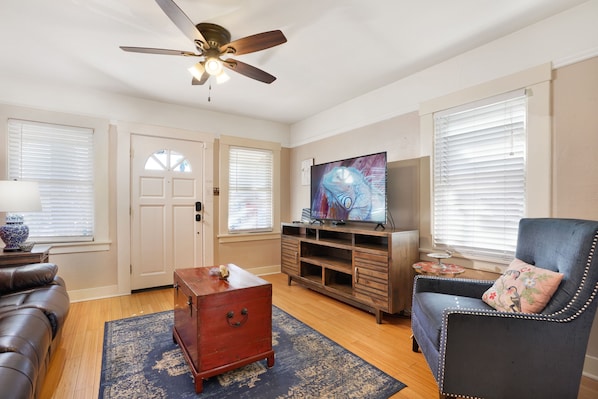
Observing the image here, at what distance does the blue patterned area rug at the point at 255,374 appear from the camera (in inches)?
66.8

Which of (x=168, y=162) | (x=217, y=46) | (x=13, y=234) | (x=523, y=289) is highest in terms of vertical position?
(x=217, y=46)

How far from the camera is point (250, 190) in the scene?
4461 mm

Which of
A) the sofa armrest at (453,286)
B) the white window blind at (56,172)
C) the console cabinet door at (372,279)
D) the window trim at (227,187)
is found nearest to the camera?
the sofa armrest at (453,286)

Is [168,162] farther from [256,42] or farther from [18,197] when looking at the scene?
[256,42]

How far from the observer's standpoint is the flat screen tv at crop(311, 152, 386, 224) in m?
2.92

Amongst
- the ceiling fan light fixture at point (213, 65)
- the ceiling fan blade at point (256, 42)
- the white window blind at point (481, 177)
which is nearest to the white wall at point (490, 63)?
the white window blind at point (481, 177)

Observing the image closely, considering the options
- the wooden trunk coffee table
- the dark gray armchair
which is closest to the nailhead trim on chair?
the dark gray armchair

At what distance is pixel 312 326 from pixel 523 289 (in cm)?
166

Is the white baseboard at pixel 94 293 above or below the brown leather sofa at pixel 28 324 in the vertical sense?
below

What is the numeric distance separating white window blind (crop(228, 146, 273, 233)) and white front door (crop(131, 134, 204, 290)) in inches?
18.8

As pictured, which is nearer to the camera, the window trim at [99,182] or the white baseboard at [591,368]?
the white baseboard at [591,368]

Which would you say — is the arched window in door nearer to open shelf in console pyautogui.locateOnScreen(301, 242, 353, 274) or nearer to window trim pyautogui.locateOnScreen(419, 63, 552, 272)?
open shelf in console pyautogui.locateOnScreen(301, 242, 353, 274)

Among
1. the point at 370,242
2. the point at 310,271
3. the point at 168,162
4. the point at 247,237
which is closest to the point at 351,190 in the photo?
the point at 370,242

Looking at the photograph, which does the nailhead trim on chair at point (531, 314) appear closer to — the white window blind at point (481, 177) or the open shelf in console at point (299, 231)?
the white window blind at point (481, 177)
